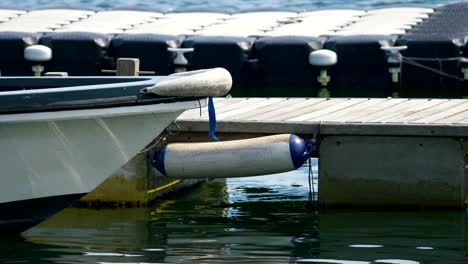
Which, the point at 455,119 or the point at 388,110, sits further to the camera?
the point at 388,110

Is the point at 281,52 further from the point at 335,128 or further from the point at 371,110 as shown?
the point at 335,128

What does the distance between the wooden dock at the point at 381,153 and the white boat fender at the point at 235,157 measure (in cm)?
33

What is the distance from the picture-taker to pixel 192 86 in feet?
32.5

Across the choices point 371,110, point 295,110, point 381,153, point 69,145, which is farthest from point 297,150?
point 69,145

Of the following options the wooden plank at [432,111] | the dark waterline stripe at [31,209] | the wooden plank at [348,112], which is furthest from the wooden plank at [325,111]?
the dark waterline stripe at [31,209]

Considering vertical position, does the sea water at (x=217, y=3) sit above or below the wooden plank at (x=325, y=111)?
below

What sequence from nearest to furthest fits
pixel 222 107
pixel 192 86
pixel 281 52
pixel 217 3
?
pixel 192 86, pixel 222 107, pixel 281 52, pixel 217 3

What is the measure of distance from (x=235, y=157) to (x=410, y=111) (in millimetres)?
1948

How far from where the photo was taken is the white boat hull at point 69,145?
33.0 ft

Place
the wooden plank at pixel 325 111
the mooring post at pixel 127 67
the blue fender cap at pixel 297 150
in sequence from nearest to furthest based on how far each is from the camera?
the blue fender cap at pixel 297 150 < the wooden plank at pixel 325 111 < the mooring post at pixel 127 67

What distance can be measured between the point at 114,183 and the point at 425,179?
2720 millimetres

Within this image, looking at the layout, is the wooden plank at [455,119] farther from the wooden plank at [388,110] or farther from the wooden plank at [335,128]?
the wooden plank at [388,110]

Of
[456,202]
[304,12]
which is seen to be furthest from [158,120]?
[304,12]

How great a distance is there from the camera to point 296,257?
10039mm
